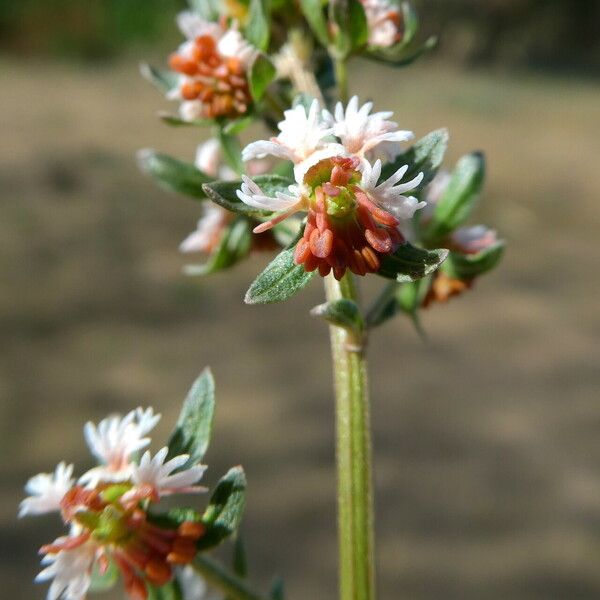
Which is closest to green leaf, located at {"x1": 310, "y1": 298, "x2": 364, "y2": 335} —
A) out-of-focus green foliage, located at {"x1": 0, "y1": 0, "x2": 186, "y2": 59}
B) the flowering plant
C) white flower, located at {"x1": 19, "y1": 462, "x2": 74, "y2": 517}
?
the flowering plant

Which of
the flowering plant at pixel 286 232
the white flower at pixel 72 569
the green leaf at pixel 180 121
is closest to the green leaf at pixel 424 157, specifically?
the flowering plant at pixel 286 232

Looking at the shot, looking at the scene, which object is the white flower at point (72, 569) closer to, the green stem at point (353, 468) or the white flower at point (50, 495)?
the white flower at point (50, 495)

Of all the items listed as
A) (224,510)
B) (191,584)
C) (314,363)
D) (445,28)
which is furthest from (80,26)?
(224,510)

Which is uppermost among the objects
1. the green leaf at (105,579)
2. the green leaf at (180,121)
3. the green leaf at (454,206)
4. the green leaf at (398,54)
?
the green leaf at (398,54)

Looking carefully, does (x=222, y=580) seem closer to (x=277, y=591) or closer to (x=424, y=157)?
(x=277, y=591)

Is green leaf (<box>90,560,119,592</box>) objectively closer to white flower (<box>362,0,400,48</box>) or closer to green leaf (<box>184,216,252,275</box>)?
green leaf (<box>184,216,252,275</box>)
